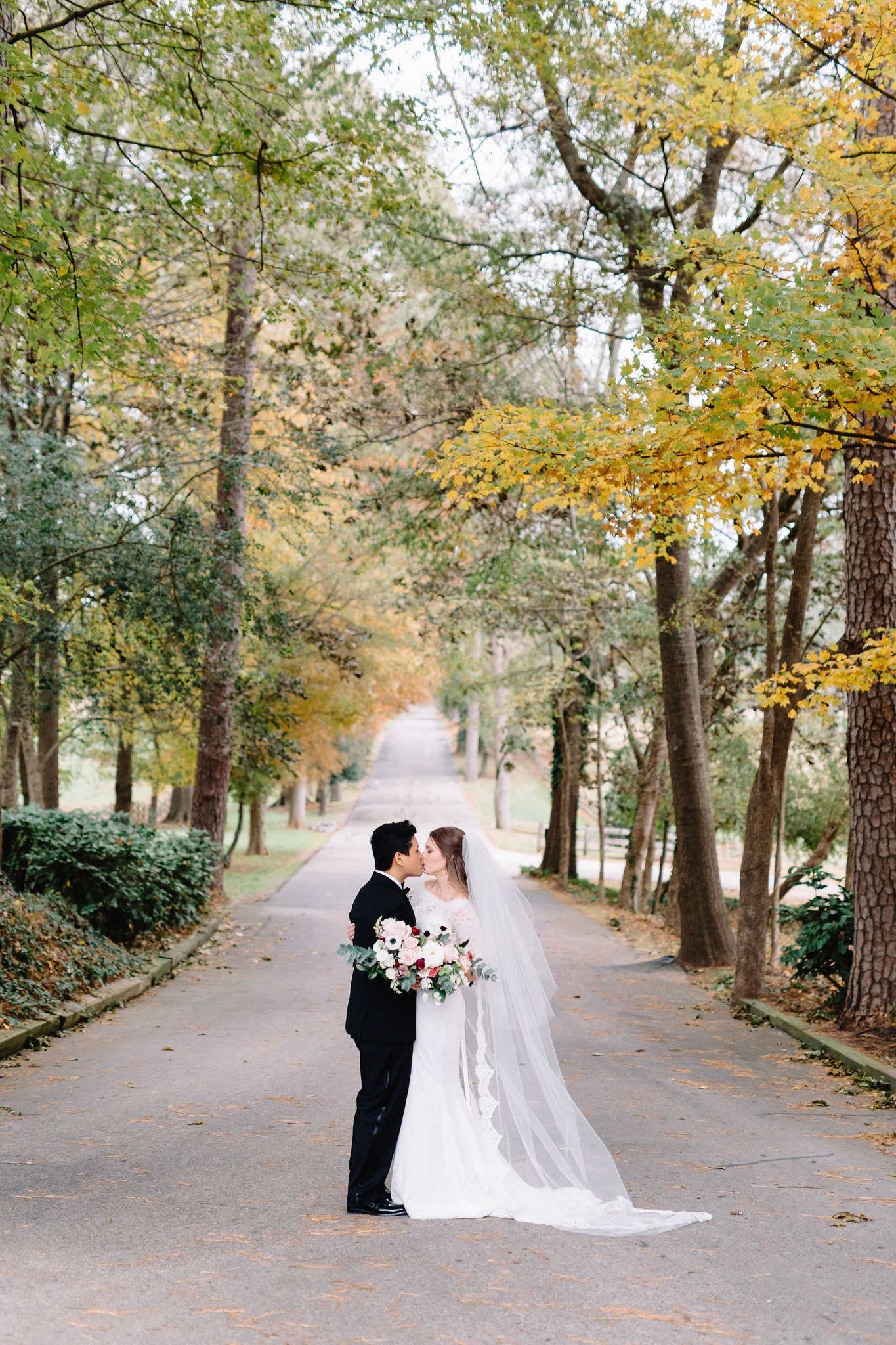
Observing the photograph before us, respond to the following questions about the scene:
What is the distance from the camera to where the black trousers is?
545cm

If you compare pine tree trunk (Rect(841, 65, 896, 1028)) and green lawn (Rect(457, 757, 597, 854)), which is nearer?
pine tree trunk (Rect(841, 65, 896, 1028))

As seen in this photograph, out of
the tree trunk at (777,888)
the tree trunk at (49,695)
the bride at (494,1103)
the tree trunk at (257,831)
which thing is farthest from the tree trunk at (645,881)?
the bride at (494,1103)

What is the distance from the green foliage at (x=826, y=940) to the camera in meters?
10.7

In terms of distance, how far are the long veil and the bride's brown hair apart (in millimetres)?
33

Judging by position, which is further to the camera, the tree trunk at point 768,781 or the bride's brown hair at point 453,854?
the tree trunk at point 768,781

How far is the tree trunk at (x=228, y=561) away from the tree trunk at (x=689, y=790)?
600 cm

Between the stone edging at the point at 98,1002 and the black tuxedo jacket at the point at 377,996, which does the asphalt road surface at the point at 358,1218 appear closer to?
the stone edging at the point at 98,1002

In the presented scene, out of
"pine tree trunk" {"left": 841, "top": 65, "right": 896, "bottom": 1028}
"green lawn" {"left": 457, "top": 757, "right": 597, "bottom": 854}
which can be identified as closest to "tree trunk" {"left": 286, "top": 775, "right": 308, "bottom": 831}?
"green lawn" {"left": 457, "top": 757, "right": 597, "bottom": 854}

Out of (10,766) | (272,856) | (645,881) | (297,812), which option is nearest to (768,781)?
(10,766)

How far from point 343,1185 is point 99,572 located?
10.5 meters

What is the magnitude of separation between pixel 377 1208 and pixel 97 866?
8.52 metres

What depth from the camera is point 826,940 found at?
10.7 meters

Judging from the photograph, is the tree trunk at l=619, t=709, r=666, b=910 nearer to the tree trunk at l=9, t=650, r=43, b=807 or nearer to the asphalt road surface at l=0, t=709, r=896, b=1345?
the asphalt road surface at l=0, t=709, r=896, b=1345

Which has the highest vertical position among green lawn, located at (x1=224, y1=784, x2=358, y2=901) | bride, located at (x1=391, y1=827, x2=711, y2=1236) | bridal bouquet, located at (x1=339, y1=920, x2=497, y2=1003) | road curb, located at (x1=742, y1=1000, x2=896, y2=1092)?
bridal bouquet, located at (x1=339, y1=920, x2=497, y2=1003)
